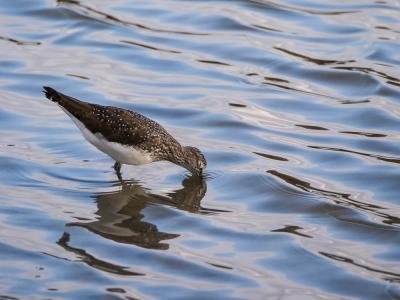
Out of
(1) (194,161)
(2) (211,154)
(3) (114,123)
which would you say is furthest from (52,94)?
(2) (211,154)

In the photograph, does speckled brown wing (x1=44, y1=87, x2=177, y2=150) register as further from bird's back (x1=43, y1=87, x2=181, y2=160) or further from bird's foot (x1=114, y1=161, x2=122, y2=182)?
bird's foot (x1=114, y1=161, x2=122, y2=182)

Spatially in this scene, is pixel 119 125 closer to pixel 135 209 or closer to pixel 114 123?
pixel 114 123

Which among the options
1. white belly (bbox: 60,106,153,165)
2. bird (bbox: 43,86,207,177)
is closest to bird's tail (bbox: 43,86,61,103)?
bird (bbox: 43,86,207,177)

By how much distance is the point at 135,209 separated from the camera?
10.8m

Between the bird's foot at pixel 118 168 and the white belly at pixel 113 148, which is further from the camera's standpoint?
the bird's foot at pixel 118 168

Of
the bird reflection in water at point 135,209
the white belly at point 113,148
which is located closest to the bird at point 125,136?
the white belly at point 113,148

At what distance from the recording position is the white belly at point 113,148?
1126 centimetres

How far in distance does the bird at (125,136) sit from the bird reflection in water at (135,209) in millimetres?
260

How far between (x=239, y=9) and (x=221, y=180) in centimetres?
680

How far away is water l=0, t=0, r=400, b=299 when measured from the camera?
9.04 meters

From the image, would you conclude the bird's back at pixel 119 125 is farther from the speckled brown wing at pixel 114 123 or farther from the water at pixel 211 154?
the water at pixel 211 154

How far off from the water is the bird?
26 cm

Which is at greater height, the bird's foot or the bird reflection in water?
the bird's foot

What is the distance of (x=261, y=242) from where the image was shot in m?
9.77
